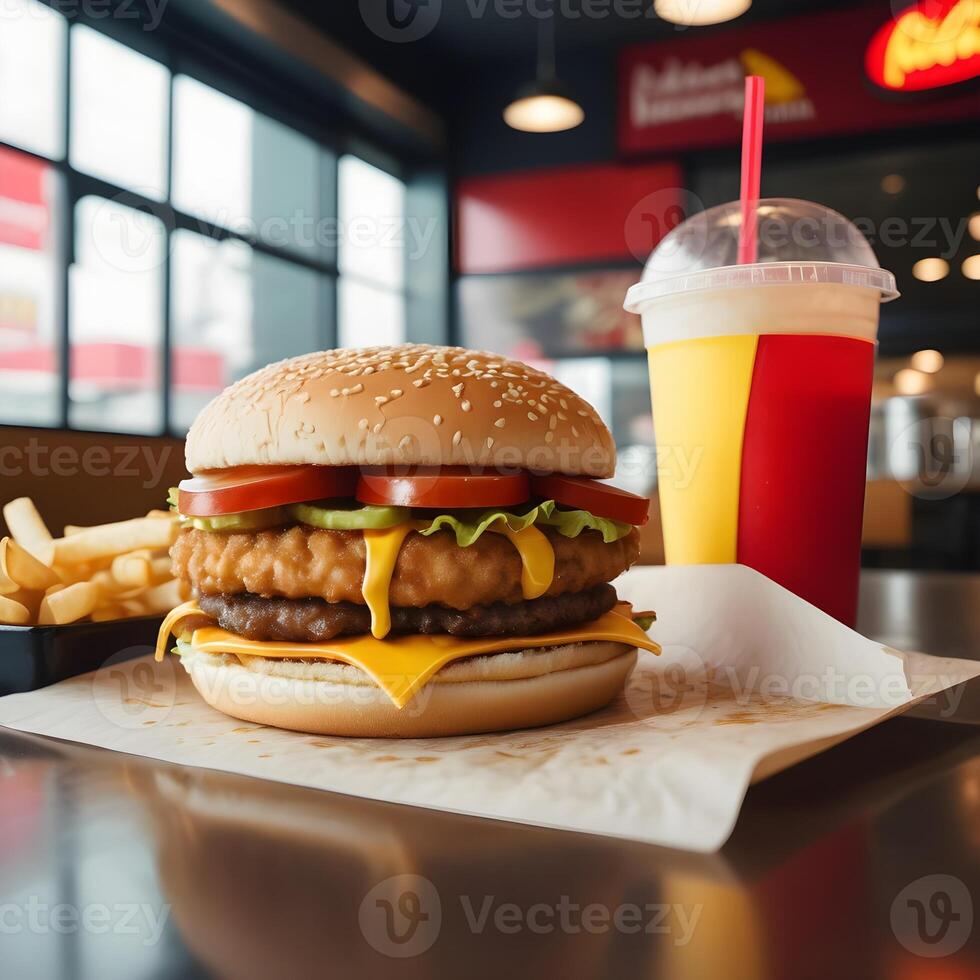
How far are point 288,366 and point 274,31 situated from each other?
23.7 feet

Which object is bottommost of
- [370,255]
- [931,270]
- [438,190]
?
[931,270]

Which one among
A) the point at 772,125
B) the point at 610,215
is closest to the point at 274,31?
the point at 610,215

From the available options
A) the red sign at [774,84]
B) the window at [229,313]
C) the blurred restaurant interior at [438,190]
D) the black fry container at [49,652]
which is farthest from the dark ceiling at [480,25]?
the black fry container at [49,652]

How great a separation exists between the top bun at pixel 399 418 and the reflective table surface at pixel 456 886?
0.51 meters

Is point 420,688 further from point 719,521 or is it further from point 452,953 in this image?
point 719,521

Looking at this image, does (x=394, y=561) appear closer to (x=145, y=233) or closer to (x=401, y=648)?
(x=401, y=648)

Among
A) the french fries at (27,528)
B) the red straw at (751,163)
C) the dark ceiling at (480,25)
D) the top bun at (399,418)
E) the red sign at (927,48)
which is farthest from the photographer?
the dark ceiling at (480,25)

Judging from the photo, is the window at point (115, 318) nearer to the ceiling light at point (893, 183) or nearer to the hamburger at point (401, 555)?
the hamburger at point (401, 555)

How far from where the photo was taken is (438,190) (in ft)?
33.6

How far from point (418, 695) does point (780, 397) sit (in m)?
0.94

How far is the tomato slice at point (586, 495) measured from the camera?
147cm

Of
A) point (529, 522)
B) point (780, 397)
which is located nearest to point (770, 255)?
point (780, 397)

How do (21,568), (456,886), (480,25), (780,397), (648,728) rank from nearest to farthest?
(456,886) → (648,728) → (21,568) → (780,397) → (480,25)

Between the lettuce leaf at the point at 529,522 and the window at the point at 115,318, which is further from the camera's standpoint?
the window at the point at 115,318
